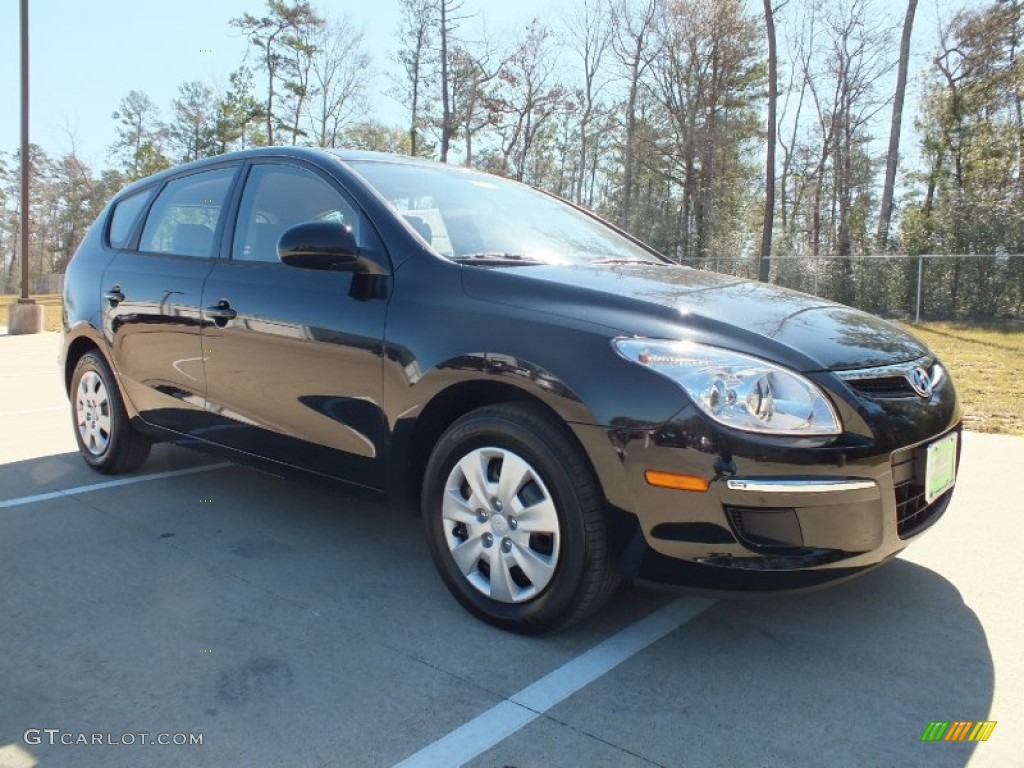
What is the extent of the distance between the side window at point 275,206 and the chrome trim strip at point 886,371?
6.80ft

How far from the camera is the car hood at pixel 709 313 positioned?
235 centimetres

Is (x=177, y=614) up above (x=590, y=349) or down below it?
below

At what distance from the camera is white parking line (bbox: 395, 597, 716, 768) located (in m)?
1.97

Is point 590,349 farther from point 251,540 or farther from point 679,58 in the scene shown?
point 679,58

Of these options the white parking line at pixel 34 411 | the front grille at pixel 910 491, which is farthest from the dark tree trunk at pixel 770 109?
the front grille at pixel 910 491

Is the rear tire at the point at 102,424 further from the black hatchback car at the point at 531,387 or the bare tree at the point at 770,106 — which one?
the bare tree at the point at 770,106

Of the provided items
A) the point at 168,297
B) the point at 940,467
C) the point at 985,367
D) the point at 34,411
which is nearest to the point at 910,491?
the point at 940,467

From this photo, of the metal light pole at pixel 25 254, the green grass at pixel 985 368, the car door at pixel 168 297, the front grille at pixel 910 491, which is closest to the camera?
the front grille at pixel 910 491

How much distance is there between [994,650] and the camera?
8.33 feet

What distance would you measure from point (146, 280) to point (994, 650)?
4082 millimetres

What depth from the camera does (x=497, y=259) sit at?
2953 mm

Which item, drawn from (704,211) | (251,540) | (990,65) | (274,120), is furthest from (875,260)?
(274,120)

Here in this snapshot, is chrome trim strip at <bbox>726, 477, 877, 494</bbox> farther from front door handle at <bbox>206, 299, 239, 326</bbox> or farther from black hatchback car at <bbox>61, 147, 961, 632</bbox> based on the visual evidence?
front door handle at <bbox>206, 299, 239, 326</bbox>

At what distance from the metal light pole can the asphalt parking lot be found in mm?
13289
